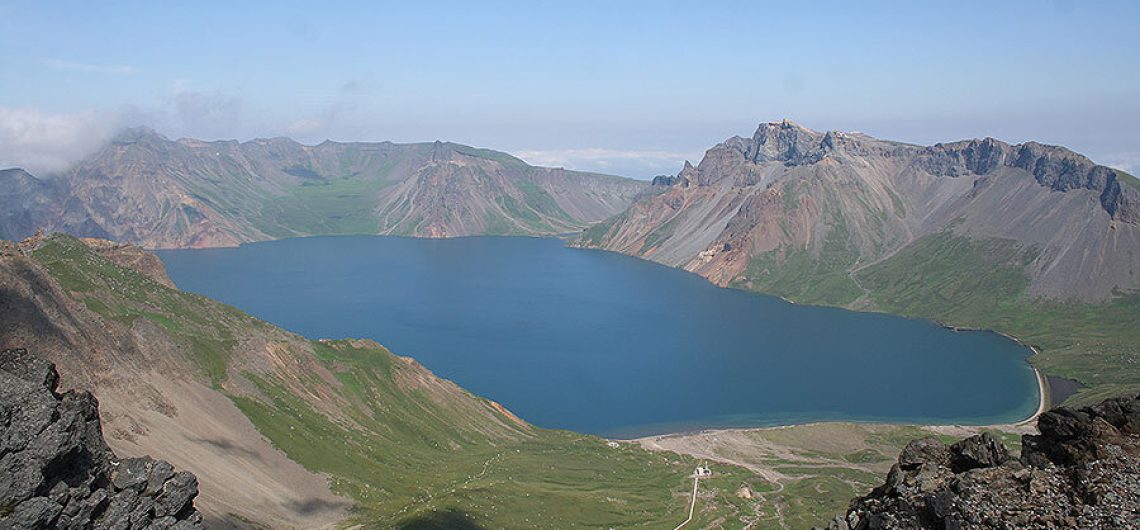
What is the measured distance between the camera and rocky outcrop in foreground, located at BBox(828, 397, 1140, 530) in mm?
26922

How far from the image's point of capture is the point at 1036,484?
28438mm

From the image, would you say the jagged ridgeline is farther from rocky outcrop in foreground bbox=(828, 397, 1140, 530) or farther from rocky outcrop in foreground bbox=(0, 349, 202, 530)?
rocky outcrop in foreground bbox=(828, 397, 1140, 530)

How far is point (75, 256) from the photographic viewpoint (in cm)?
9719

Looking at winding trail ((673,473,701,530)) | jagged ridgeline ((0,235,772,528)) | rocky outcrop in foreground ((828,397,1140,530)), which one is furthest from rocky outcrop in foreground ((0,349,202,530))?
winding trail ((673,473,701,530))

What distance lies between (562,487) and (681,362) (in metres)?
99.6

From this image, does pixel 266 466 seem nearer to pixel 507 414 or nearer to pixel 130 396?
pixel 130 396

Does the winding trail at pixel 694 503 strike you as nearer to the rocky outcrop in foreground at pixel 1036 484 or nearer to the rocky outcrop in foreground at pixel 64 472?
the rocky outcrop in foreground at pixel 1036 484

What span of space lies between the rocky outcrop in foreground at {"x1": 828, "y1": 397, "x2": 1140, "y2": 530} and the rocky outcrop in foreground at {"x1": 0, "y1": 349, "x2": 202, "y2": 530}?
30.7 m

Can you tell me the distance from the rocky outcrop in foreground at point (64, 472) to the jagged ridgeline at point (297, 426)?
21776 millimetres

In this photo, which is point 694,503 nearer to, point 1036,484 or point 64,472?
point 1036,484

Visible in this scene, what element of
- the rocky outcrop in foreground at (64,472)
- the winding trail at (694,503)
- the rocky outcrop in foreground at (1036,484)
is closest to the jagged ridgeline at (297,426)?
the winding trail at (694,503)

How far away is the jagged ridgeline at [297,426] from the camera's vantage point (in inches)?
2724

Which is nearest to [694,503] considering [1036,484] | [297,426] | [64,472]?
[297,426]

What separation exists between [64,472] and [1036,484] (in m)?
38.2
